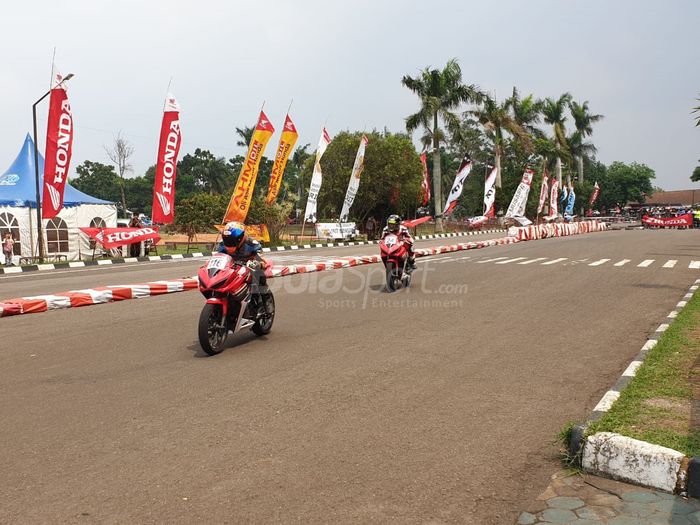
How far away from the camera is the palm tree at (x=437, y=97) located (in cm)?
4709

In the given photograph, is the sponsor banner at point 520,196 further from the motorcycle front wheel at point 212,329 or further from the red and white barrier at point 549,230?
the motorcycle front wheel at point 212,329

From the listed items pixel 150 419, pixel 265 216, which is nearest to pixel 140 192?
pixel 265 216

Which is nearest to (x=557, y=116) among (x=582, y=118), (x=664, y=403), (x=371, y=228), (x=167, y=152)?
(x=582, y=118)

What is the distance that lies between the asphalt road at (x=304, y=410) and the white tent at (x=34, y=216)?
14.3 meters

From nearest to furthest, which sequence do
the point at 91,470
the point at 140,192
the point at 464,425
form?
the point at 91,470
the point at 464,425
the point at 140,192

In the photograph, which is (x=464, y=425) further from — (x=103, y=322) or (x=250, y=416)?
(x=103, y=322)

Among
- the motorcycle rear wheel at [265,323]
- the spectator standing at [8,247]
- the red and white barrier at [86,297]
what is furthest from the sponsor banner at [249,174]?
the motorcycle rear wheel at [265,323]

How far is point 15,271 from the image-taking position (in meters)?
20.1

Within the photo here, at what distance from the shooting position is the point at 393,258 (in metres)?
12.9

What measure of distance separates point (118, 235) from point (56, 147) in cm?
429

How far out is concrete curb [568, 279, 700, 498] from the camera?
3.48 metres

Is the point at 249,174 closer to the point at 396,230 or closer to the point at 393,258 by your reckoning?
the point at 396,230

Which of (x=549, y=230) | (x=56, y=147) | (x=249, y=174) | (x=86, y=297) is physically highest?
(x=56, y=147)

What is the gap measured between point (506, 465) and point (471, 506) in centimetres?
63
